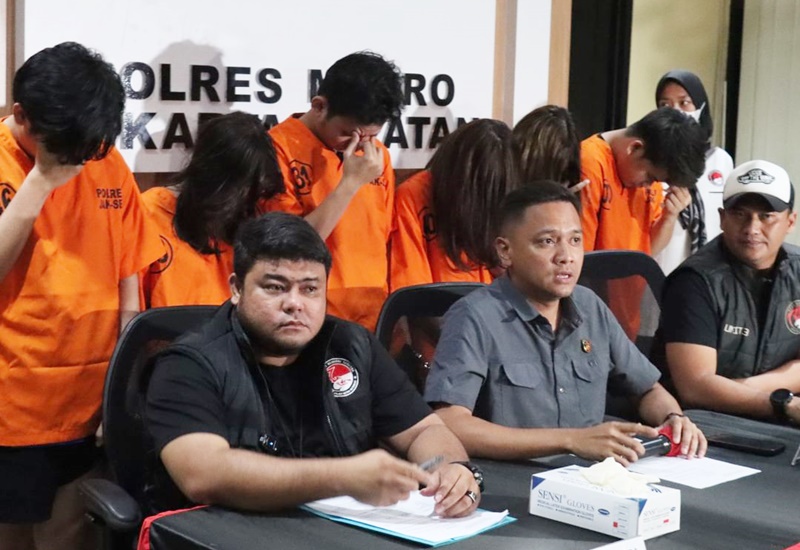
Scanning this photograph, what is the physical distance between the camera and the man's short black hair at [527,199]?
2.86 metres

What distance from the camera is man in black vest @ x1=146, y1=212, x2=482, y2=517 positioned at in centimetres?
207

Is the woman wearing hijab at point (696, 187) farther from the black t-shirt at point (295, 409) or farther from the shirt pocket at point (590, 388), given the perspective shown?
the black t-shirt at point (295, 409)

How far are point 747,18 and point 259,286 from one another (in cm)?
419

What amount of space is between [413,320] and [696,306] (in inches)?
32.6

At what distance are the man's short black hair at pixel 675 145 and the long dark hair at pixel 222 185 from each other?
1416 mm

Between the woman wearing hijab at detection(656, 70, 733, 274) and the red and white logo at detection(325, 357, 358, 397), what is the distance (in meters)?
2.14

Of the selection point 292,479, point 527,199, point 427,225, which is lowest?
point 292,479

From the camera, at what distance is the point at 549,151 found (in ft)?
12.5

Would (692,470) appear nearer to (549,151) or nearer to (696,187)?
(549,151)

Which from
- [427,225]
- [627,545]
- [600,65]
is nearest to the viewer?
[627,545]

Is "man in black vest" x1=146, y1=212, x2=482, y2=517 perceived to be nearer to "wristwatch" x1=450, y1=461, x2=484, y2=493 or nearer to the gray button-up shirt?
"wristwatch" x1=450, y1=461, x2=484, y2=493

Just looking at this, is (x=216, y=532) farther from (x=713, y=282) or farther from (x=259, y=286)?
(x=713, y=282)

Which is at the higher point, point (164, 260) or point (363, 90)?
point (363, 90)

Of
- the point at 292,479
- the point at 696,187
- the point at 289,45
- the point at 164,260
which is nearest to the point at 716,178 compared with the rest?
the point at 696,187
